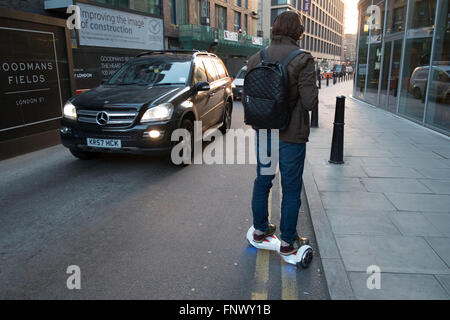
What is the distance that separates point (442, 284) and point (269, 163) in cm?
161

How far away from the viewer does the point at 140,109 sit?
5.54 metres

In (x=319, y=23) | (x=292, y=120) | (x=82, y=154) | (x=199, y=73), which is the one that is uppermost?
(x=319, y=23)

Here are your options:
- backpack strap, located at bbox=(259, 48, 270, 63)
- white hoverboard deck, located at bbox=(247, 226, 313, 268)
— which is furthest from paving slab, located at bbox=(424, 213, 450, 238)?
backpack strap, located at bbox=(259, 48, 270, 63)

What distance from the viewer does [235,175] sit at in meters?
5.93

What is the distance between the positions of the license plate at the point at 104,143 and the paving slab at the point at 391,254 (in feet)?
11.8

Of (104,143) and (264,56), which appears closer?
(264,56)

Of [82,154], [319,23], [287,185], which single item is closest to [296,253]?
[287,185]

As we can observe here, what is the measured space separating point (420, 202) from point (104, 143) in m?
4.52

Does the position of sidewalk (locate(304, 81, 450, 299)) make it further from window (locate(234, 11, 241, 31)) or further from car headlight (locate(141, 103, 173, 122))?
window (locate(234, 11, 241, 31))

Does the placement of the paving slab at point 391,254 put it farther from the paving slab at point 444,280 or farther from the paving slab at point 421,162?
the paving slab at point 421,162

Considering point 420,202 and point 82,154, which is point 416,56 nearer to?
point 420,202

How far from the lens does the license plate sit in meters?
5.60

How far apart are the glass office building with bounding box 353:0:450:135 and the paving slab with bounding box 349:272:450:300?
6.97 metres
